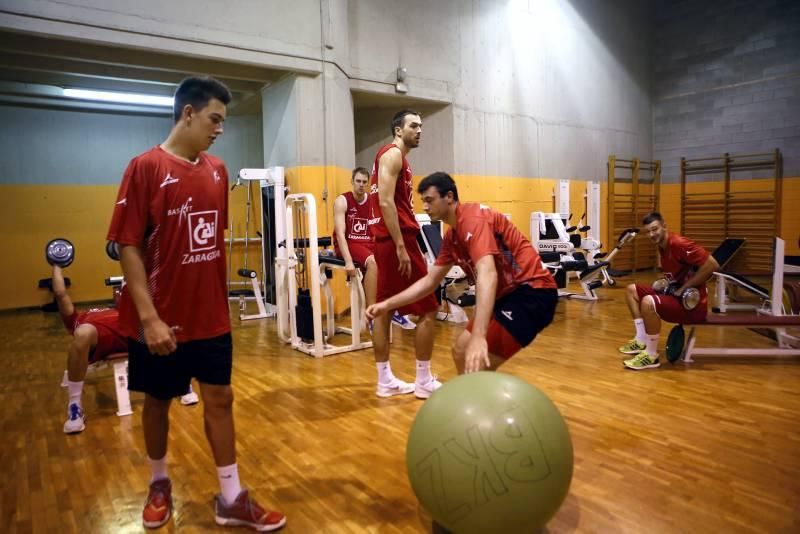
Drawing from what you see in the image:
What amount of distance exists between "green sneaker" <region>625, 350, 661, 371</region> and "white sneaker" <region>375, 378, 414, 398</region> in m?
1.55

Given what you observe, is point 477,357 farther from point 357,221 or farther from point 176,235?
point 357,221

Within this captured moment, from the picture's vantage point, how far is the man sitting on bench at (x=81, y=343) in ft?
9.00

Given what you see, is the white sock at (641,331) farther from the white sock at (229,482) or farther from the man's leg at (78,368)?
the man's leg at (78,368)

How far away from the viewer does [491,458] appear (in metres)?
1.39

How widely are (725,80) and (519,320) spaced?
30.9 ft

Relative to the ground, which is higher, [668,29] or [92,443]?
[668,29]

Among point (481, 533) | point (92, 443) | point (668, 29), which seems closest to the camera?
point (481, 533)

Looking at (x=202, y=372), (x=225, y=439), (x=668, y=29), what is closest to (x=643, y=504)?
(x=225, y=439)

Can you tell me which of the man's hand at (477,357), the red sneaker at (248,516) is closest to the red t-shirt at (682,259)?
the man's hand at (477,357)

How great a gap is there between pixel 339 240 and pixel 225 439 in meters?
2.52

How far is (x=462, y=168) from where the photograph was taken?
7324mm

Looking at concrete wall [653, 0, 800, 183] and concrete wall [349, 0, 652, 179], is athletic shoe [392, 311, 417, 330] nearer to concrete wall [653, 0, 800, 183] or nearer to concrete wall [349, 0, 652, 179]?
concrete wall [349, 0, 652, 179]

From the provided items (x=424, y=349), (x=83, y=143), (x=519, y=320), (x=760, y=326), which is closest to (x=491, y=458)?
(x=519, y=320)

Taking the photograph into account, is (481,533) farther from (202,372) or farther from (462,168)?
(462,168)
